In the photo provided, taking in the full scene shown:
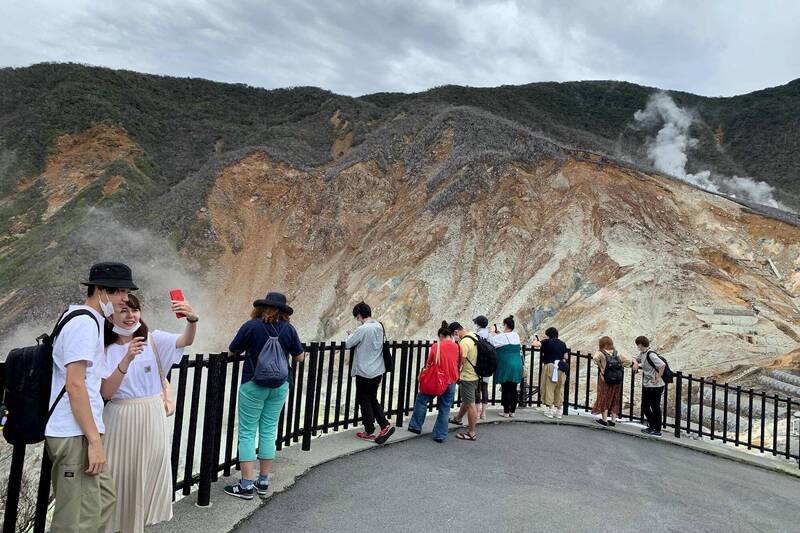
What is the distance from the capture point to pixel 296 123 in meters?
46.8

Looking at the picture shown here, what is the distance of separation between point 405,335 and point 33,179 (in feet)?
103

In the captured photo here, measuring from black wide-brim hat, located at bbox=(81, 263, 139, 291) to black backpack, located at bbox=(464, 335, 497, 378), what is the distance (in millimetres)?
5286

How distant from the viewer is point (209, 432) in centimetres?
484

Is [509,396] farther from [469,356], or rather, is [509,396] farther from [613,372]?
[469,356]

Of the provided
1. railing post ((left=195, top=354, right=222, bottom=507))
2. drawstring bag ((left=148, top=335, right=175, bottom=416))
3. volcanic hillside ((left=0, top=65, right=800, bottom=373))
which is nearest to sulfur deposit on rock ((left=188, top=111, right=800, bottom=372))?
volcanic hillside ((left=0, top=65, right=800, bottom=373))

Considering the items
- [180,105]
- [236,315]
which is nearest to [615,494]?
[236,315]

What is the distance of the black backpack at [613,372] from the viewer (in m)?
9.16

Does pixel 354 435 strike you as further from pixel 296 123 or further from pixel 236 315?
pixel 296 123

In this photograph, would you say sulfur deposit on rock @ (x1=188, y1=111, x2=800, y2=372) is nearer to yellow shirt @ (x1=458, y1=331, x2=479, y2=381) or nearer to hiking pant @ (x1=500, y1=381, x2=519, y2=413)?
hiking pant @ (x1=500, y1=381, x2=519, y2=413)

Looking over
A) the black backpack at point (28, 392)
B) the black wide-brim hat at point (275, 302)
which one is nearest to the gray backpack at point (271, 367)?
the black wide-brim hat at point (275, 302)

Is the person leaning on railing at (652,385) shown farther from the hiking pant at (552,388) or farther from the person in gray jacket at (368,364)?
the person in gray jacket at (368,364)

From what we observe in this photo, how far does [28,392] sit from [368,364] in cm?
432

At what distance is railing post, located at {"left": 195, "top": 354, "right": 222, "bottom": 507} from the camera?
4617 mm

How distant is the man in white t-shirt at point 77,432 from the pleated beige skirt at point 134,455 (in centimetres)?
31
